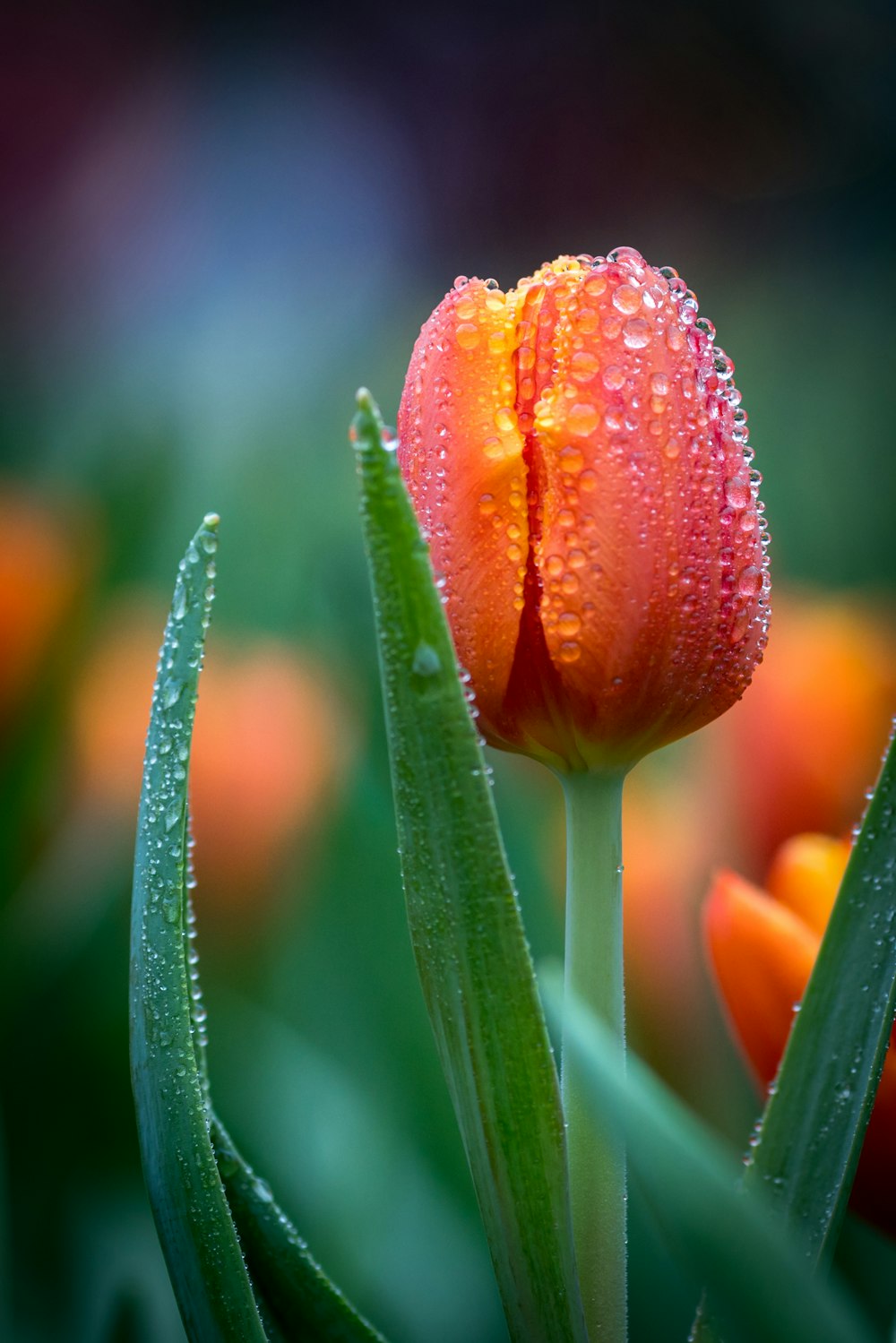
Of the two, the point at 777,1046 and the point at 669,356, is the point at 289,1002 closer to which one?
the point at 777,1046

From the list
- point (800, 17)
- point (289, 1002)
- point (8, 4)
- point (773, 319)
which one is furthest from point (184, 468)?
point (800, 17)

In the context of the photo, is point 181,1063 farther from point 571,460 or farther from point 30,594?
point 30,594

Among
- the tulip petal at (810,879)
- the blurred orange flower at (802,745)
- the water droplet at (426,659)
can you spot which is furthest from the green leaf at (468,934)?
the blurred orange flower at (802,745)

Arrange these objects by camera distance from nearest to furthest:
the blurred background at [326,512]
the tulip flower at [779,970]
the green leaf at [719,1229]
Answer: the green leaf at [719,1229] → the tulip flower at [779,970] → the blurred background at [326,512]

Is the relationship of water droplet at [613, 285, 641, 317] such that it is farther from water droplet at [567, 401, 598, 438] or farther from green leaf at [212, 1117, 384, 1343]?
green leaf at [212, 1117, 384, 1343]

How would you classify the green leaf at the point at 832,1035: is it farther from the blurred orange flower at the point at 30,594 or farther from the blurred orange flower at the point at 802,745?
the blurred orange flower at the point at 30,594

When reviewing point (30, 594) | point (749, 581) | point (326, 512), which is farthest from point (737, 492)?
point (326, 512)
